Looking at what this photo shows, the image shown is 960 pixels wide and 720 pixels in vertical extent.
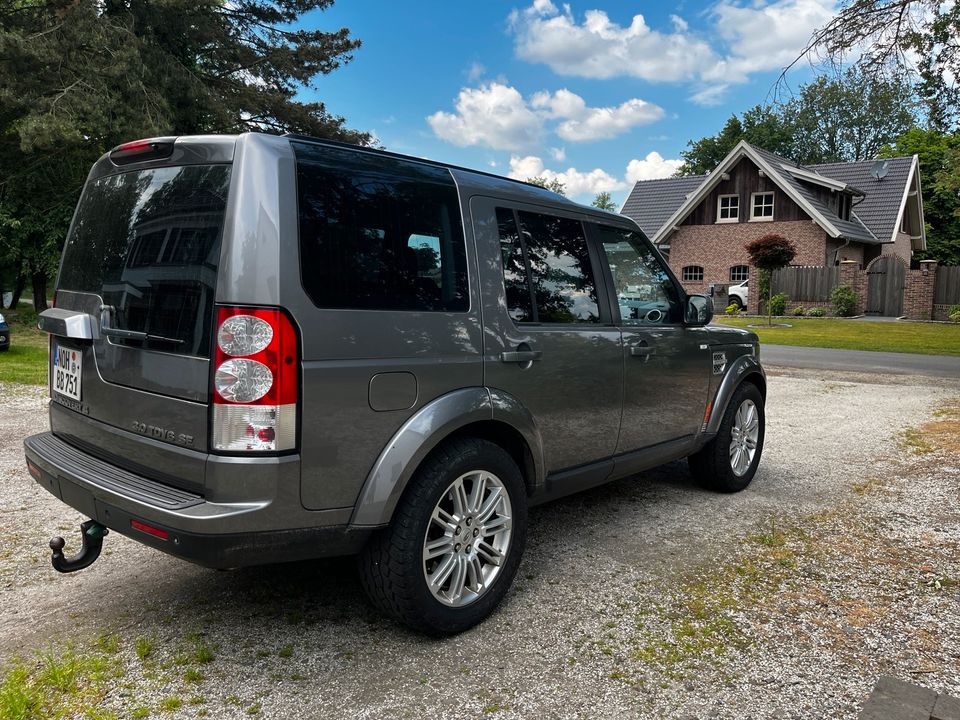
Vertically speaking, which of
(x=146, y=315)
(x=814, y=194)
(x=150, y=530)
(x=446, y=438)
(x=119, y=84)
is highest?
(x=814, y=194)

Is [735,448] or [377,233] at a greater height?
[377,233]

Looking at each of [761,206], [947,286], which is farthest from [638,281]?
[761,206]

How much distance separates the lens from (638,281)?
4316 millimetres

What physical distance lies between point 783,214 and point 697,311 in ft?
104

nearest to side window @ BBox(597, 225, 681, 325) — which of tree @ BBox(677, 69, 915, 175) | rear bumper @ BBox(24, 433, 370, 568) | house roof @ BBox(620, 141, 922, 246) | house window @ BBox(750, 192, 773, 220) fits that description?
rear bumper @ BBox(24, 433, 370, 568)

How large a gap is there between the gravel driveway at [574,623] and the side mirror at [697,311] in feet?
4.28

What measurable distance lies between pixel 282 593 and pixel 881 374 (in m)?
12.6

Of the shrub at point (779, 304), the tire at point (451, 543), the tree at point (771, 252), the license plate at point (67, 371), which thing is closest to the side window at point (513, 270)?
the tire at point (451, 543)

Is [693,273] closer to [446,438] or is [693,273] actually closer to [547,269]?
[547,269]

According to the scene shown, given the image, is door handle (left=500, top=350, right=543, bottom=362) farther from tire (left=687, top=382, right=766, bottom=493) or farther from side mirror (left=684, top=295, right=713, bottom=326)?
tire (left=687, top=382, right=766, bottom=493)

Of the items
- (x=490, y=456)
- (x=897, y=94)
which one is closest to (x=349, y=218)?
(x=490, y=456)

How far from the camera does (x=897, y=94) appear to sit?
1091 cm

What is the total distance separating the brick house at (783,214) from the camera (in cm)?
3238

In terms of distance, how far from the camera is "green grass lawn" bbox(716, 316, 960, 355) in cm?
1794
